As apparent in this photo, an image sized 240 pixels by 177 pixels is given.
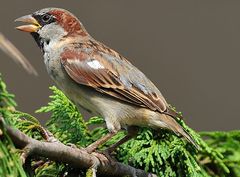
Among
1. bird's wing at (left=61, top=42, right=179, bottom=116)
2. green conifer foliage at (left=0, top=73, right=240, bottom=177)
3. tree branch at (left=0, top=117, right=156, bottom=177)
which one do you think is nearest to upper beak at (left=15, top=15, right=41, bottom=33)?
bird's wing at (left=61, top=42, right=179, bottom=116)

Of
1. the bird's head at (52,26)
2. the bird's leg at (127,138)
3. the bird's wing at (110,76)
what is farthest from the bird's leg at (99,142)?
the bird's head at (52,26)

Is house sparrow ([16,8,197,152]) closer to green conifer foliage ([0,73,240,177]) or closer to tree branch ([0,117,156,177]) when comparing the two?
green conifer foliage ([0,73,240,177])

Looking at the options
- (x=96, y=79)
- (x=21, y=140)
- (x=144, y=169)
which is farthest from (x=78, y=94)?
(x=21, y=140)

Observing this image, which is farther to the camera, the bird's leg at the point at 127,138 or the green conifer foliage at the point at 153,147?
the bird's leg at the point at 127,138

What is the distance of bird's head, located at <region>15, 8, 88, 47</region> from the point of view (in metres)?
2.29

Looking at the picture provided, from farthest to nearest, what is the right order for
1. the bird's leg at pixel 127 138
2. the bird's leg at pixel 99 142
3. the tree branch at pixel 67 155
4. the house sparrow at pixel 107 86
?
the house sparrow at pixel 107 86 < the bird's leg at pixel 127 138 < the bird's leg at pixel 99 142 < the tree branch at pixel 67 155

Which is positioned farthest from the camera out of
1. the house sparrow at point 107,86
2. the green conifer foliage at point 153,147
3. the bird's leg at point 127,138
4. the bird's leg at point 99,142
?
the house sparrow at point 107,86

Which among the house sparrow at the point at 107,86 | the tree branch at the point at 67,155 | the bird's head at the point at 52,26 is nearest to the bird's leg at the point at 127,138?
the house sparrow at the point at 107,86

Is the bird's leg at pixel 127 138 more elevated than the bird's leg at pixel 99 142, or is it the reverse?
the bird's leg at pixel 99 142

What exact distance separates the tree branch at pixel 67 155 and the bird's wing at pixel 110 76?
0.45 meters

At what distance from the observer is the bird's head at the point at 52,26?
7.52 ft

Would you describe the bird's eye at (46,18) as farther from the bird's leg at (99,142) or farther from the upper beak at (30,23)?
the bird's leg at (99,142)

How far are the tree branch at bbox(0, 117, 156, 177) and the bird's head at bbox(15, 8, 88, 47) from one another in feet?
2.78

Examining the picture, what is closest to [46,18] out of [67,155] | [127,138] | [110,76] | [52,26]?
[52,26]
